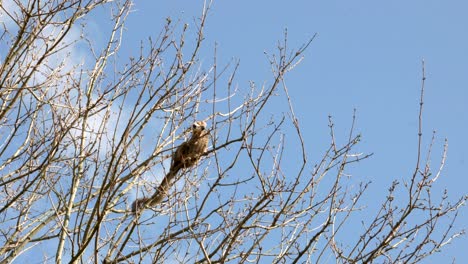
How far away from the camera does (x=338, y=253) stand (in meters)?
5.67

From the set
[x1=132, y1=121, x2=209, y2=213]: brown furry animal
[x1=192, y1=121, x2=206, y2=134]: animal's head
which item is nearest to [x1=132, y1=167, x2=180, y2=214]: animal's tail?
[x1=132, y1=121, x2=209, y2=213]: brown furry animal

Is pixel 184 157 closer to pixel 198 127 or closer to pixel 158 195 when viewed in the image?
pixel 158 195

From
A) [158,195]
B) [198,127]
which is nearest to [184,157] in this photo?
[158,195]

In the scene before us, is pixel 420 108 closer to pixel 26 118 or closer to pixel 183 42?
pixel 183 42

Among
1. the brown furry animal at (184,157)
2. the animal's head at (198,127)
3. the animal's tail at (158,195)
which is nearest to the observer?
the animal's tail at (158,195)

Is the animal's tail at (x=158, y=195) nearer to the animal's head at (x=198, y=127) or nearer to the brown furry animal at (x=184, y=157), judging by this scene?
the brown furry animal at (x=184, y=157)

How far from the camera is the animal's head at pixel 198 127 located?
305 inches

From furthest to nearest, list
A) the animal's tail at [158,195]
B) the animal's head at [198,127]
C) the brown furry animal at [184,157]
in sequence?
the animal's head at [198,127]
the brown furry animal at [184,157]
the animal's tail at [158,195]

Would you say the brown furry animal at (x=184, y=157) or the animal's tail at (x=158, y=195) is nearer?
the animal's tail at (x=158, y=195)

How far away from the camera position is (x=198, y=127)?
7.85 metres

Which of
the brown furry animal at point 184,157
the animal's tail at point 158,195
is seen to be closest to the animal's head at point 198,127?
the brown furry animal at point 184,157

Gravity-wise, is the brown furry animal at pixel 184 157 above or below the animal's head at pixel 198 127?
below

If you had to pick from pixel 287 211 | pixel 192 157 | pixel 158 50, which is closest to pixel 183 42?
pixel 158 50

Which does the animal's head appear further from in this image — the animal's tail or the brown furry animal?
the animal's tail
